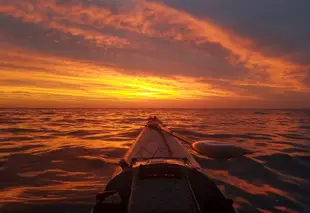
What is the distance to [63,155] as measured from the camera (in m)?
9.98

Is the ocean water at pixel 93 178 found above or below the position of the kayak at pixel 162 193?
below

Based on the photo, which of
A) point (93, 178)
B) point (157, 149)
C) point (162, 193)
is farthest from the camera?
point (157, 149)

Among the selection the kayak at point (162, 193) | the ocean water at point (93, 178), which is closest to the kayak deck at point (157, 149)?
the ocean water at point (93, 178)

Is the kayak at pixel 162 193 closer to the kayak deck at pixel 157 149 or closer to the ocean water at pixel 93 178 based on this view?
the ocean water at pixel 93 178

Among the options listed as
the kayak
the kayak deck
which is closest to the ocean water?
the kayak

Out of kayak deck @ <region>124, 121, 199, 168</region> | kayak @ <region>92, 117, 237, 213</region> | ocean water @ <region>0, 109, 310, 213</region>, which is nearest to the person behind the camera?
kayak @ <region>92, 117, 237, 213</region>

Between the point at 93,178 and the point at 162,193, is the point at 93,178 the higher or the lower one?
the lower one

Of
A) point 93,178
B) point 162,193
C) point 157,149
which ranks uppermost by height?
point 162,193

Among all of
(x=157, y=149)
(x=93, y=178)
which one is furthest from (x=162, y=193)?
(x=93, y=178)

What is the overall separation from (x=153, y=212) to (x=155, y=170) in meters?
1.01

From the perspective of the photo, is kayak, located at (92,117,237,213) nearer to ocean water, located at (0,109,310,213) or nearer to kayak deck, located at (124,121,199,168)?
ocean water, located at (0,109,310,213)

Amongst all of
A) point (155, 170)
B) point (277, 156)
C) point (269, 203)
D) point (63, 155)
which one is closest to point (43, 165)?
point (63, 155)

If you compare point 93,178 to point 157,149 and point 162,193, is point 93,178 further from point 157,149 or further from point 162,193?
point 162,193

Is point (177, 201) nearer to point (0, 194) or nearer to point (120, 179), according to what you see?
point (120, 179)
